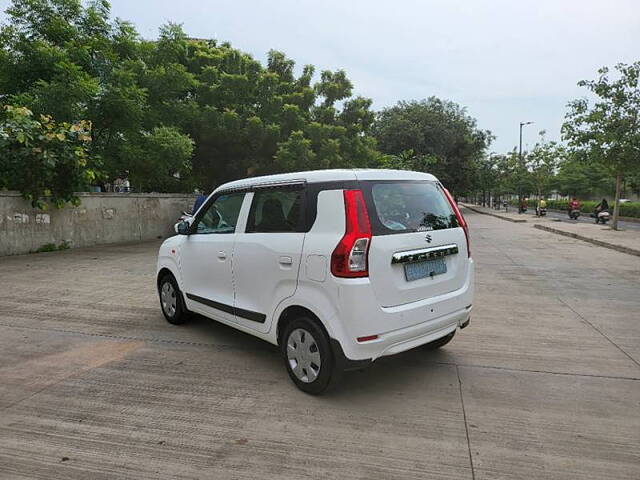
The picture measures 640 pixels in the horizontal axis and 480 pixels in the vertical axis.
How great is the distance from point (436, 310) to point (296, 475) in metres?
1.66

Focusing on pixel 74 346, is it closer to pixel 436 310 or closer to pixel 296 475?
pixel 296 475

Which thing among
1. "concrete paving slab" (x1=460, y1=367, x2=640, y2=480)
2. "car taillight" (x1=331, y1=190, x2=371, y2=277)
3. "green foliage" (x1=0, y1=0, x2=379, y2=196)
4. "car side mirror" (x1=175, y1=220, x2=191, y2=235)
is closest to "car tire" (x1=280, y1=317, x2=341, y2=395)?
"car taillight" (x1=331, y1=190, x2=371, y2=277)

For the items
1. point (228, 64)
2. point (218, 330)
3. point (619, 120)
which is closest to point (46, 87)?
point (228, 64)

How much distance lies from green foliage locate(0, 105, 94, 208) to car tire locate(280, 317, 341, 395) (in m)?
9.62

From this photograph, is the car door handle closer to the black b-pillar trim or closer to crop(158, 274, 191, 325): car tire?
the black b-pillar trim

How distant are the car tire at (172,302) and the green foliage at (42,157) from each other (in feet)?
23.5

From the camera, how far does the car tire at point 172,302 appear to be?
17.1 ft

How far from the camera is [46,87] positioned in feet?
38.2

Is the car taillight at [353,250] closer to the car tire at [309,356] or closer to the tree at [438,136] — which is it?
the car tire at [309,356]

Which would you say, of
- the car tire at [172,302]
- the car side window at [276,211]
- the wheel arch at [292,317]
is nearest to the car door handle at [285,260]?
the car side window at [276,211]

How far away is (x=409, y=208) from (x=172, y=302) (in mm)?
3193

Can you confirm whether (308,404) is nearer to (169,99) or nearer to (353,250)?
(353,250)

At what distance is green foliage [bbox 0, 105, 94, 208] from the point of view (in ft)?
33.9

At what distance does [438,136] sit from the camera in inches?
1511
